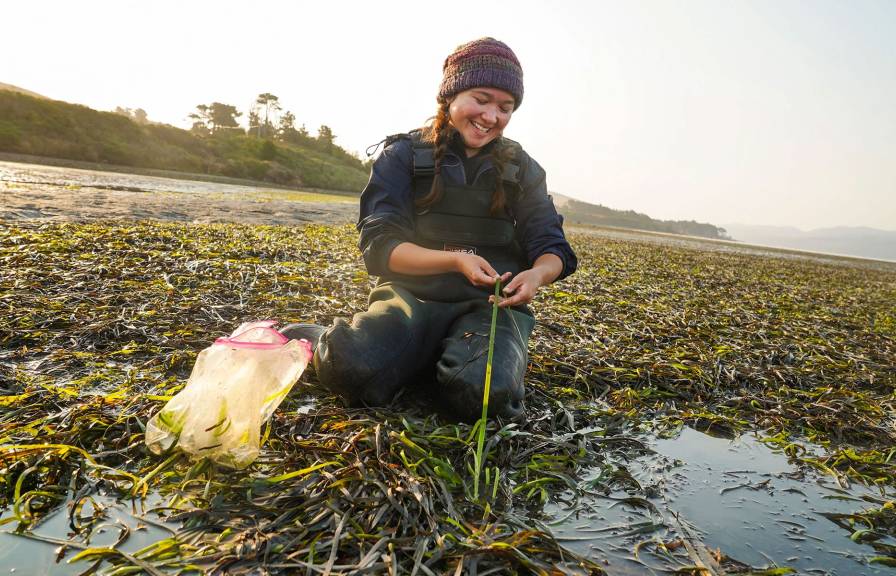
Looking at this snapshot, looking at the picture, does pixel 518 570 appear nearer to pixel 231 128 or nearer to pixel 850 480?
pixel 850 480

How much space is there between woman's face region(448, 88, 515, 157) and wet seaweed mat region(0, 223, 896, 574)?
1.48m

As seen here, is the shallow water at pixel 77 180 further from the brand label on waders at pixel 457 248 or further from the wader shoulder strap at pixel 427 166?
the brand label on waders at pixel 457 248

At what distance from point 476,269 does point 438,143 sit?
0.92 metres

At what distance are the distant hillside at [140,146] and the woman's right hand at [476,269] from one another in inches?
1450

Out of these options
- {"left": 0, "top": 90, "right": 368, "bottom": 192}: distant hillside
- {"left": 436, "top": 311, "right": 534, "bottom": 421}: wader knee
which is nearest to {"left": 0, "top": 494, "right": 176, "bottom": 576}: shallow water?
{"left": 436, "top": 311, "right": 534, "bottom": 421}: wader knee

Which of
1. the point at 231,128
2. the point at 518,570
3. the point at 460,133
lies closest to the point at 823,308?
the point at 460,133

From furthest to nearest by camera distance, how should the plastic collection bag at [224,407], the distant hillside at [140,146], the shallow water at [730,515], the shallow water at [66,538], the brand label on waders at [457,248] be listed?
1. the distant hillside at [140,146]
2. the brand label on waders at [457,248]
3. the plastic collection bag at [224,407]
4. the shallow water at [730,515]
5. the shallow water at [66,538]

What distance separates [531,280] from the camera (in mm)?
2662

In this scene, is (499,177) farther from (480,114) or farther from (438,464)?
(438,464)

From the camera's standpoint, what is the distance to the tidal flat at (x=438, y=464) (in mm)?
1473

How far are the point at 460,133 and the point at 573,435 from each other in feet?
5.99

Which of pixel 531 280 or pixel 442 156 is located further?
pixel 442 156

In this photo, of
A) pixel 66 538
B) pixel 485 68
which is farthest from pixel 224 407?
pixel 485 68

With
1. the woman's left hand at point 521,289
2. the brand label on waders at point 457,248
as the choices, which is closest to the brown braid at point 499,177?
the brand label on waders at point 457,248
